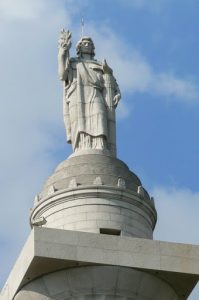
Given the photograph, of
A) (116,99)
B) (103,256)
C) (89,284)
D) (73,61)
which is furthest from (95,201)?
(73,61)

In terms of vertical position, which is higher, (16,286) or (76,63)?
(76,63)

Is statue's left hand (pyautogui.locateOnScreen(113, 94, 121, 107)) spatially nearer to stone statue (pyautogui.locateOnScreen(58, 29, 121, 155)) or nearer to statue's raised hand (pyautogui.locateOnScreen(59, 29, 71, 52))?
stone statue (pyautogui.locateOnScreen(58, 29, 121, 155))

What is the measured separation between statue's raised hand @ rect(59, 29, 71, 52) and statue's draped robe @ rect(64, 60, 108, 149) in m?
0.51

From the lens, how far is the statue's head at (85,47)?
3138 centimetres

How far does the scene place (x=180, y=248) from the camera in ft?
84.6

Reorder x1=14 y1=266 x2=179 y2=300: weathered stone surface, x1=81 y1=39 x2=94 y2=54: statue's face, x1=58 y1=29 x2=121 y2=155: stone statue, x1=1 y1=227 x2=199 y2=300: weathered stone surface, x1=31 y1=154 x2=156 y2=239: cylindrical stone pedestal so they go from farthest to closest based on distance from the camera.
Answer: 1. x1=81 y1=39 x2=94 y2=54: statue's face
2. x1=58 y1=29 x2=121 y2=155: stone statue
3. x1=31 y1=154 x2=156 y2=239: cylindrical stone pedestal
4. x1=14 y1=266 x2=179 y2=300: weathered stone surface
5. x1=1 y1=227 x2=199 y2=300: weathered stone surface

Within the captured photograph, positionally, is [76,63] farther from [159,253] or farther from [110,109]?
[159,253]

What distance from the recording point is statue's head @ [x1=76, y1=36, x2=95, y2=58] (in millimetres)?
31375

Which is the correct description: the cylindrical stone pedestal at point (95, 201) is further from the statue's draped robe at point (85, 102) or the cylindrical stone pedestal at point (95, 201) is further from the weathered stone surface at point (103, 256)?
the statue's draped robe at point (85, 102)

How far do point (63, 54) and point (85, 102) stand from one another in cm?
175

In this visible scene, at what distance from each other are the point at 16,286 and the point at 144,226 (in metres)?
4.06

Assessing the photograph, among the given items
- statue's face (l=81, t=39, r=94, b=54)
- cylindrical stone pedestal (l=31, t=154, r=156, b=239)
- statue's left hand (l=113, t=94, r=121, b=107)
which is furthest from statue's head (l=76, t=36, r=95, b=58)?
cylindrical stone pedestal (l=31, t=154, r=156, b=239)

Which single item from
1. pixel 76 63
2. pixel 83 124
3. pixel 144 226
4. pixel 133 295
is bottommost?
pixel 133 295

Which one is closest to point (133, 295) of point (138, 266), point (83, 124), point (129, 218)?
point (138, 266)
